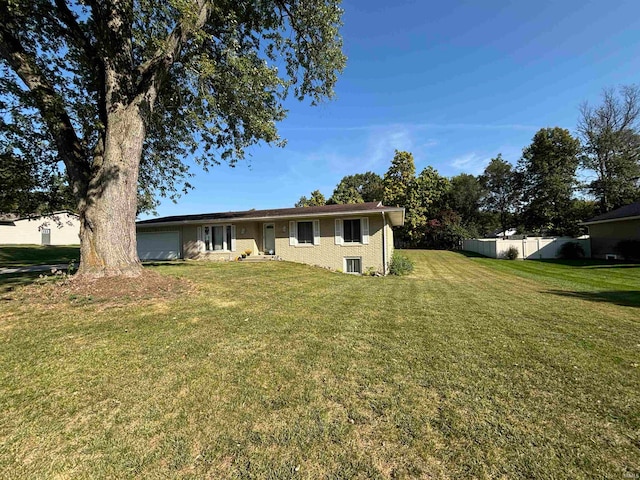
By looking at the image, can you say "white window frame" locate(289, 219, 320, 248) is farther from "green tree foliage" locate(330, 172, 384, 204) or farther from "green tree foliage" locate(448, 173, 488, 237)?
"green tree foliage" locate(448, 173, 488, 237)

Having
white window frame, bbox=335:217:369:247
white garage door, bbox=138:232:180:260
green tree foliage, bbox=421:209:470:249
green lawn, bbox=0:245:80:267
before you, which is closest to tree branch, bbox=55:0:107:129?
white window frame, bbox=335:217:369:247

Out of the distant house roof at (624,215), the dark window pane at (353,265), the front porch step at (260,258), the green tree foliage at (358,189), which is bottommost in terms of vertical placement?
the dark window pane at (353,265)

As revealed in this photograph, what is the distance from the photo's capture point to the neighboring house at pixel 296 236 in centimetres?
1378

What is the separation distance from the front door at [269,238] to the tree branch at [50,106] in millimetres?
9551

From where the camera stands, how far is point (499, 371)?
324 cm

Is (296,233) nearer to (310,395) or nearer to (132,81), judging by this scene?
(132,81)

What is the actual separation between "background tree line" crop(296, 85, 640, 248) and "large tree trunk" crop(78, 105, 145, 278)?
3089 cm

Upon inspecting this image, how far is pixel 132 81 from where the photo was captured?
6.91 metres

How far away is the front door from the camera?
1615 centimetres

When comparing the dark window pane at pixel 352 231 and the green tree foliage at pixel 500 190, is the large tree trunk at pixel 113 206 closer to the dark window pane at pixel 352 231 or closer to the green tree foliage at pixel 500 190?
the dark window pane at pixel 352 231

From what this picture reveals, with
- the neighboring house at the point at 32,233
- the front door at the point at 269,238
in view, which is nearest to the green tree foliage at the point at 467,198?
the front door at the point at 269,238

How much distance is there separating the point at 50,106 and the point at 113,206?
2473mm

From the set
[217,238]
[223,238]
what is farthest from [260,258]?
[217,238]

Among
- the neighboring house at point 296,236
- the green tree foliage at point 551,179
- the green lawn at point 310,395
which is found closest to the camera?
the green lawn at point 310,395
